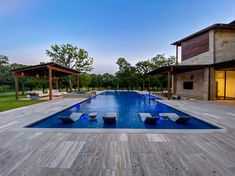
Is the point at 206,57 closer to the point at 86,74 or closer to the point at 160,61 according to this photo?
the point at 160,61

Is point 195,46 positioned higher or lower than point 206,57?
higher

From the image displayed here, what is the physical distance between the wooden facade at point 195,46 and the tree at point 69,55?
15131 millimetres

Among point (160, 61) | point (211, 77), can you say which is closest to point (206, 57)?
point (211, 77)

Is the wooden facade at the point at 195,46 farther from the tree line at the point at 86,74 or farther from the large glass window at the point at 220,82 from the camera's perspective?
the tree line at the point at 86,74

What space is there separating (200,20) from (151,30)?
17.2ft

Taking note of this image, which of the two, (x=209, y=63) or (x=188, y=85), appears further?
(x=188, y=85)

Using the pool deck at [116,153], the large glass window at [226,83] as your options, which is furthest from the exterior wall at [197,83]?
the pool deck at [116,153]

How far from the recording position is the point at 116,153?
9.36 ft

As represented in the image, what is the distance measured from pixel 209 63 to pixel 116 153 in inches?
481

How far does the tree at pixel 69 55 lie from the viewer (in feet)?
77.8

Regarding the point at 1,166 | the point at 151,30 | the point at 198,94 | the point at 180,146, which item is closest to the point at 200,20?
the point at 151,30

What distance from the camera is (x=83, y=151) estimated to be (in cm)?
294

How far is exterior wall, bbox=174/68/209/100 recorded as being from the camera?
12.2 metres

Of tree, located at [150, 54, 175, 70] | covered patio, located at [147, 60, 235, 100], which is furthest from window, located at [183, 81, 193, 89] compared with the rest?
tree, located at [150, 54, 175, 70]
